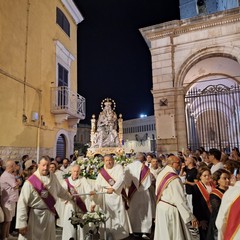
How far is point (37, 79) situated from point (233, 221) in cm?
1275

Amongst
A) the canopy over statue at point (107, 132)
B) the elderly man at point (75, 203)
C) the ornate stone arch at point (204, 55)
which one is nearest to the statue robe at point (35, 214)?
the elderly man at point (75, 203)

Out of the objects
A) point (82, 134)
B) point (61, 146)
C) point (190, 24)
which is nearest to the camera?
point (190, 24)

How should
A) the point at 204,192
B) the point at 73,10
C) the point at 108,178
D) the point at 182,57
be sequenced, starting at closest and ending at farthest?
the point at 204,192 → the point at 108,178 → the point at 182,57 → the point at 73,10

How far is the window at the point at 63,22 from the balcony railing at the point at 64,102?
4713mm

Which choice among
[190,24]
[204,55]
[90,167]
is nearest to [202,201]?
[90,167]

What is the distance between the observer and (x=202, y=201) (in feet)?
15.4

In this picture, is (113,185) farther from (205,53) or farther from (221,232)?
(205,53)

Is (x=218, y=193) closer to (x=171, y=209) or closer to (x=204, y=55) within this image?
(x=171, y=209)

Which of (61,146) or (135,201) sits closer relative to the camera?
(135,201)

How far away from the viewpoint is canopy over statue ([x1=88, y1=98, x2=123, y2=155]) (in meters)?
13.9

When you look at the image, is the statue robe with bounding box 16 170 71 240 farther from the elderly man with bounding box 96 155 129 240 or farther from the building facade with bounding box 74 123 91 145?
→ the building facade with bounding box 74 123 91 145

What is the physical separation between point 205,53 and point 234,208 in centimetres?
1072

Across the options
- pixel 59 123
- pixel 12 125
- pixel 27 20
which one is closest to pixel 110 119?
pixel 59 123

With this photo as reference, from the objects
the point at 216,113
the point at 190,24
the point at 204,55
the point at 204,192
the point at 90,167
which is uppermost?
the point at 190,24
